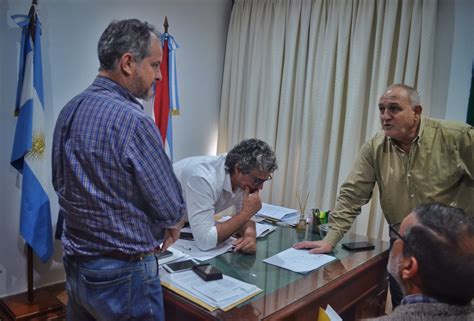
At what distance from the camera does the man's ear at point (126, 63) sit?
1.19m

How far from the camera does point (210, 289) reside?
1.30 metres

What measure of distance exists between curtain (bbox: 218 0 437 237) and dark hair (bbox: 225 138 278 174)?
1.33 metres

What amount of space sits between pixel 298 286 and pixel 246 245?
356mm

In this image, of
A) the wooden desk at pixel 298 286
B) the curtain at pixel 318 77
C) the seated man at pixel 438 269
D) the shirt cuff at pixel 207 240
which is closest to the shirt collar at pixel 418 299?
the seated man at pixel 438 269

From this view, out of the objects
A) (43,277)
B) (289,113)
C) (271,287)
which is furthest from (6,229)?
(289,113)

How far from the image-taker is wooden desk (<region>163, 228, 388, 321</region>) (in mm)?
1238

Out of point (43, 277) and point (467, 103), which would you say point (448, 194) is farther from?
point (43, 277)

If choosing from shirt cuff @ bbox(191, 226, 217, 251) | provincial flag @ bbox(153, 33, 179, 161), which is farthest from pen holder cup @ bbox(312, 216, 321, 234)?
provincial flag @ bbox(153, 33, 179, 161)

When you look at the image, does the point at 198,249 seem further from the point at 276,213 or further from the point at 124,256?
the point at 276,213

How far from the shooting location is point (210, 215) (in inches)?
70.6

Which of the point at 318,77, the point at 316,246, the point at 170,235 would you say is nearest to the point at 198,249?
the point at 170,235

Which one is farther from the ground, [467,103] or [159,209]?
[467,103]

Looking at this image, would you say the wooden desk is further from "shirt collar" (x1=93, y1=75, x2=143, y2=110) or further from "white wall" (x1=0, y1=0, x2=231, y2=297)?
"white wall" (x1=0, y1=0, x2=231, y2=297)

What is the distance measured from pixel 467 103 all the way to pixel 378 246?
128cm
